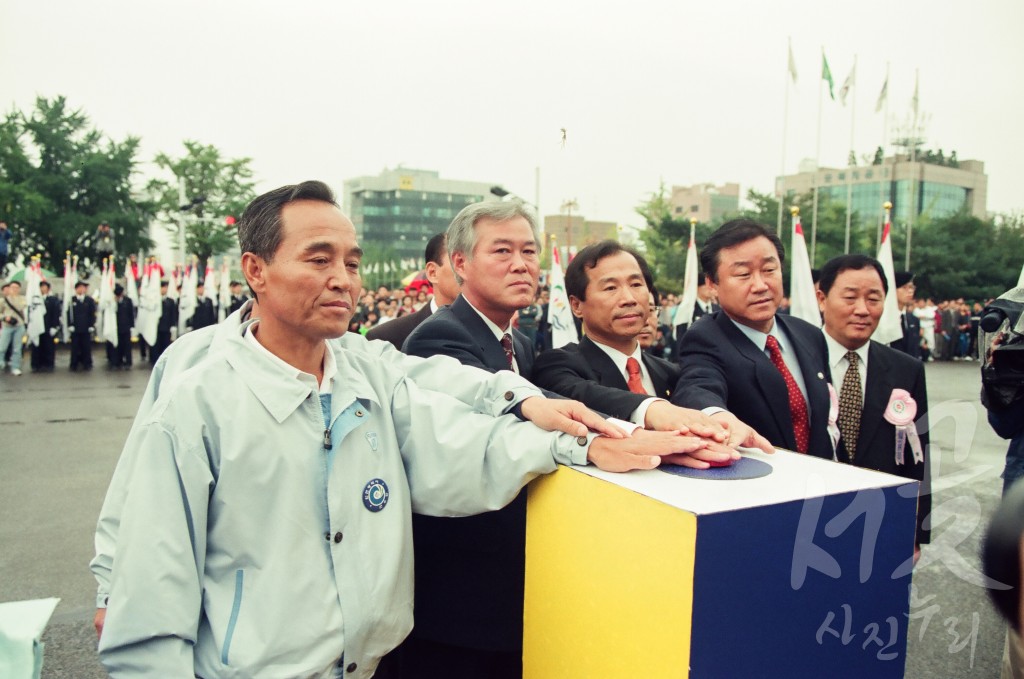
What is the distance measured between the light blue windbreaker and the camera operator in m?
2.47

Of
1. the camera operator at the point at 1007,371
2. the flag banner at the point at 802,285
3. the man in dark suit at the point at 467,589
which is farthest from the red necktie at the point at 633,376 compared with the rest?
the flag banner at the point at 802,285

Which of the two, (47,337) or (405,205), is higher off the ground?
(405,205)

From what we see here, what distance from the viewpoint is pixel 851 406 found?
2861 mm

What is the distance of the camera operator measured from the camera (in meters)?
3.04

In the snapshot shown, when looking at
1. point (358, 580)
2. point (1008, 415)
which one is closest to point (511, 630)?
point (358, 580)

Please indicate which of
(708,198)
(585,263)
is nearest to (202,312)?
(585,263)

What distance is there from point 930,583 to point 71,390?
13.2 meters

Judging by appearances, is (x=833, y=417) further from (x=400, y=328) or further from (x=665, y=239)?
(x=665, y=239)

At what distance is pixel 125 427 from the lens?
909cm

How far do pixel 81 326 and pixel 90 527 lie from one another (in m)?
12.4

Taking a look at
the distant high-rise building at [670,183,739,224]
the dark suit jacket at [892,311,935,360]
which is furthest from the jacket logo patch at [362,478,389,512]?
the distant high-rise building at [670,183,739,224]

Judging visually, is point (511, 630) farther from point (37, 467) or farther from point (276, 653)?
point (37, 467)

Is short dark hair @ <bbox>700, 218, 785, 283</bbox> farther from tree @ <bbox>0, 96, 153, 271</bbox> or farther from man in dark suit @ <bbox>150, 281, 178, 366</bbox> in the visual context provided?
tree @ <bbox>0, 96, 153, 271</bbox>

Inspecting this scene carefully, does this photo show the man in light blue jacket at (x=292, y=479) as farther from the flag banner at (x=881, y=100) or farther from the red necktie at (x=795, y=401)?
the flag banner at (x=881, y=100)
